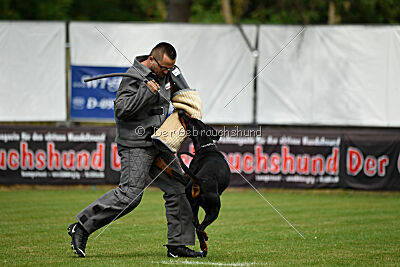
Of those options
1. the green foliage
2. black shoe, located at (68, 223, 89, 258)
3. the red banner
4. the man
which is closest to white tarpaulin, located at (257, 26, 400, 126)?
the red banner

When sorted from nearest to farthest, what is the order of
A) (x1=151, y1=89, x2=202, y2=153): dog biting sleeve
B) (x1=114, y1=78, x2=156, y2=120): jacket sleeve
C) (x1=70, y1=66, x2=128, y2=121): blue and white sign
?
(x1=114, y1=78, x2=156, y2=120): jacket sleeve < (x1=151, y1=89, x2=202, y2=153): dog biting sleeve < (x1=70, y1=66, x2=128, y2=121): blue and white sign

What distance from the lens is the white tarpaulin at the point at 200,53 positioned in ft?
53.4

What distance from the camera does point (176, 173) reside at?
22.4 ft

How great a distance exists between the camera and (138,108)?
6512mm

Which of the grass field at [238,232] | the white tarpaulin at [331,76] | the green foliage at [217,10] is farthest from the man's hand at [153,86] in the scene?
the green foliage at [217,10]

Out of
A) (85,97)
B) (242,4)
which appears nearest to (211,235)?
(85,97)

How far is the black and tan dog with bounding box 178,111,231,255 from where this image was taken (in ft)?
21.9

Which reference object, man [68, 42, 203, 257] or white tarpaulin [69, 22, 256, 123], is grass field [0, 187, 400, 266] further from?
white tarpaulin [69, 22, 256, 123]

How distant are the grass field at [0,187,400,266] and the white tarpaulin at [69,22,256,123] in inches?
112

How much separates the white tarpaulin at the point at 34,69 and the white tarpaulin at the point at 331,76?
16.1 ft

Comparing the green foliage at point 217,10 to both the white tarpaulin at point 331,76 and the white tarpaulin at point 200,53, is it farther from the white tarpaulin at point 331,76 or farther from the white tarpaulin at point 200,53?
the white tarpaulin at point 331,76

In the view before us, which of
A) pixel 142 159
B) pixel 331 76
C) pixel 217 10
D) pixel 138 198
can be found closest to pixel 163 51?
pixel 142 159

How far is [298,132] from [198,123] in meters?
8.20

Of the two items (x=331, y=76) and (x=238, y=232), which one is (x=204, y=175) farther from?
(x=331, y=76)
